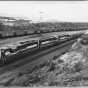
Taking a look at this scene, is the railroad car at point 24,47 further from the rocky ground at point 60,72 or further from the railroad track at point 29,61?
the rocky ground at point 60,72

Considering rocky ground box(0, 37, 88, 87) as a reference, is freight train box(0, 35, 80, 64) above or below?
above

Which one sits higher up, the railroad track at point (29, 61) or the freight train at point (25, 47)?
the freight train at point (25, 47)

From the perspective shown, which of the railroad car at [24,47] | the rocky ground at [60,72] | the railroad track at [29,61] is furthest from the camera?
the railroad car at [24,47]

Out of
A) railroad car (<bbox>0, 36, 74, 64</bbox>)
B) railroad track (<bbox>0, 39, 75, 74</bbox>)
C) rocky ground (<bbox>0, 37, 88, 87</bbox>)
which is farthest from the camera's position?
railroad car (<bbox>0, 36, 74, 64</bbox>)

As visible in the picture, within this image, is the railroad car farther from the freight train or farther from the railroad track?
the railroad track

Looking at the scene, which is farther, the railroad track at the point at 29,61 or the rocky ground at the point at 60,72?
Result: the railroad track at the point at 29,61

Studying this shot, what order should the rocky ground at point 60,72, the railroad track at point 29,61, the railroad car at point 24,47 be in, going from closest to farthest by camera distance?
the rocky ground at point 60,72
the railroad track at point 29,61
the railroad car at point 24,47

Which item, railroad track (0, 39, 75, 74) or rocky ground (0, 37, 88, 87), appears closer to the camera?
rocky ground (0, 37, 88, 87)

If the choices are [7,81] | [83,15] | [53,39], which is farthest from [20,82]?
[83,15]
